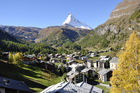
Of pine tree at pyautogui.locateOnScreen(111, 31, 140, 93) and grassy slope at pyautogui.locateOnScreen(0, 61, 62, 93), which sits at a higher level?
pine tree at pyautogui.locateOnScreen(111, 31, 140, 93)

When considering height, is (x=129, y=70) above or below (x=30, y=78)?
above

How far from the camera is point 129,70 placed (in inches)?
484

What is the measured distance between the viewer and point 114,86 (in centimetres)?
1279

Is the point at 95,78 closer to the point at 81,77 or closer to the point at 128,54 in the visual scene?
the point at 81,77

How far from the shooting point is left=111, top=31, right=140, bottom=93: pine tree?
11820 mm

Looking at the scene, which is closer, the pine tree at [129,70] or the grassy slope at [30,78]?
the pine tree at [129,70]

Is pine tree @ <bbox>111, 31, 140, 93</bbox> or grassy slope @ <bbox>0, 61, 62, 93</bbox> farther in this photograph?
grassy slope @ <bbox>0, 61, 62, 93</bbox>

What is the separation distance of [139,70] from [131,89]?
228 cm

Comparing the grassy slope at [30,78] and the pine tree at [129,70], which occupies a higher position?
the pine tree at [129,70]

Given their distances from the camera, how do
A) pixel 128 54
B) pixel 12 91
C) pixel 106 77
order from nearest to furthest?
pixel 128 54 < pixel 12 91 < pixel 106 77

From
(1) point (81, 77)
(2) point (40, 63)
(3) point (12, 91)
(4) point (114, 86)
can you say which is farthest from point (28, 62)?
(4) point (114, 86)

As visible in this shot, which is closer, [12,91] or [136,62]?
[136,62]

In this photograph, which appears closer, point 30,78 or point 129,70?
point 129,70

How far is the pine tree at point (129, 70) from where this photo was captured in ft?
38.8
